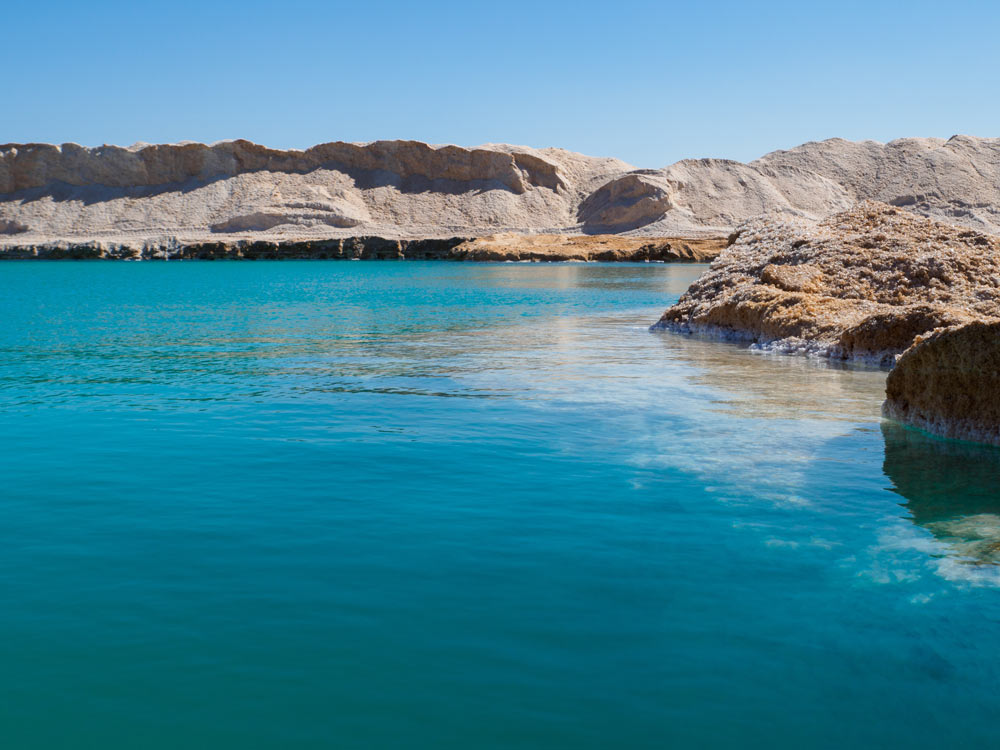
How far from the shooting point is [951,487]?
7.25 metres

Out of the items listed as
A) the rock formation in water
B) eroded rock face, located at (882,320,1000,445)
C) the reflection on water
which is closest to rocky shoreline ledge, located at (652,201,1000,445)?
eroded rock face, located at (882,320,1000,445)

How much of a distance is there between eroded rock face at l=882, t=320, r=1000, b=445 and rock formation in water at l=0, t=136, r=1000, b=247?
108645mm

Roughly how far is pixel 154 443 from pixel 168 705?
18.1 feet

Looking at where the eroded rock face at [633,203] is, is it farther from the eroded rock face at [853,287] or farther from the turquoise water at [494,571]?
the turquoise water at [494,571]

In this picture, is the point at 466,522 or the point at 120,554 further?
the point at 466,522

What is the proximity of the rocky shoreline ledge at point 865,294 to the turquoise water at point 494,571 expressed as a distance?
2.52 feet

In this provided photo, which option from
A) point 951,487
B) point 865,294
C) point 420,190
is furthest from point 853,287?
point 420,190

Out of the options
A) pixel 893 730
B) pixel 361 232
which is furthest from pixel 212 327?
pixel 361 232

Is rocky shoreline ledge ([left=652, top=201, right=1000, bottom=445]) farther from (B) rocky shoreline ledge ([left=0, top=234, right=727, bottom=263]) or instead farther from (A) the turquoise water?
(B) rocky shoreline ledge ([left=0, top=234, right=727, bottom=263])

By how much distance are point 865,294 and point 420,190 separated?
413 ft

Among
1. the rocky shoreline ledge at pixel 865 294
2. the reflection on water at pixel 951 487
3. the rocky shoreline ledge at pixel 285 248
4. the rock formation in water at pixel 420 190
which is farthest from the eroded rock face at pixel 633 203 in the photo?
the reflection on water at pixel 951 487

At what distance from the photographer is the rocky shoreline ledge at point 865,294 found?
31.0 ft

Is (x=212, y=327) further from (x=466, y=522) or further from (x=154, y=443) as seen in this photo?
(x=466, y=522)

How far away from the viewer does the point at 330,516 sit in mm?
6609
